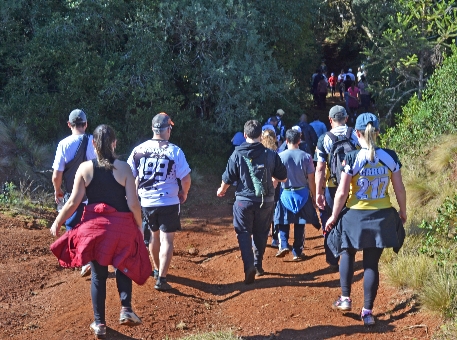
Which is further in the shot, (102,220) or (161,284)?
(161,284)

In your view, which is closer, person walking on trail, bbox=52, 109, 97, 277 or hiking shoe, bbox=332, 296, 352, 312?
hiking shoe, bbox=332, 296, 352, 312

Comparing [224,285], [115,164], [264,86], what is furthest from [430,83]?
[115,164]

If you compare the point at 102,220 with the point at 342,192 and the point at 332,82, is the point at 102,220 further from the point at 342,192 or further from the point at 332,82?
the point at 332,82

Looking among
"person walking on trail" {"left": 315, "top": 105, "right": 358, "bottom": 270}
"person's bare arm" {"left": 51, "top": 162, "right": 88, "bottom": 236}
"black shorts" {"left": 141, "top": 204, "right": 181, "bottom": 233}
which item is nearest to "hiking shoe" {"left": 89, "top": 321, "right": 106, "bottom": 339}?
"person's bare arm" {"left": 51, "top": 162, "right": 88, "bottom": 236}

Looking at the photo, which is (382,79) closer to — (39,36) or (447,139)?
(447,139)

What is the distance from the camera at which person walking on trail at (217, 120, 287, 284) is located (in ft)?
22.9

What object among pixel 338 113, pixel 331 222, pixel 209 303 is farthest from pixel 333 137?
pixel 209 303

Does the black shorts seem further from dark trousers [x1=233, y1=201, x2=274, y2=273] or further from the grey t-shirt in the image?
the grey t-shirt

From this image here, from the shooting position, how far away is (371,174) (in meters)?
5.55

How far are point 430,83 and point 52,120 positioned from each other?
7.56m

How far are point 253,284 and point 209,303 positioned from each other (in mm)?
700

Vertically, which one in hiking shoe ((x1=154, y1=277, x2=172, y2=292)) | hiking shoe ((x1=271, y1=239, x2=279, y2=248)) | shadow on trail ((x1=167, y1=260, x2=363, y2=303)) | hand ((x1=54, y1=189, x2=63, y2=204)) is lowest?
shadow on trail ((x1=167, y1=260, x2=363, y2=303))

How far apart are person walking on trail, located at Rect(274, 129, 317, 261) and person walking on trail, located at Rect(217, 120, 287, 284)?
0.74 meters

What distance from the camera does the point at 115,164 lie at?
539 cm
